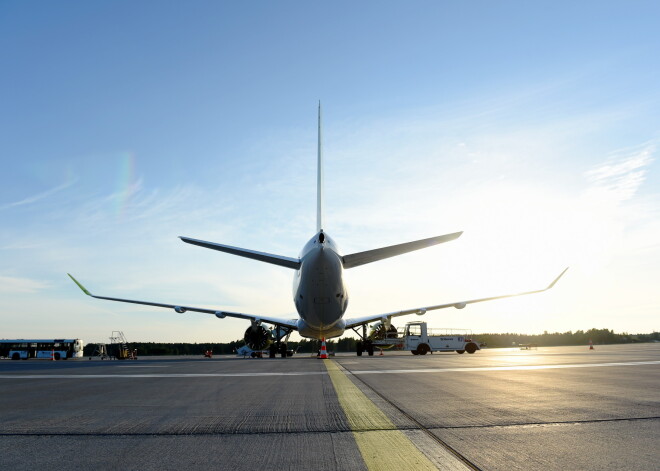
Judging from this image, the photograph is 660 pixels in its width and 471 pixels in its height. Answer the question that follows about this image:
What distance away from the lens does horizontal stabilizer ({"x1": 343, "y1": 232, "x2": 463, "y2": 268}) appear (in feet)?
65.0

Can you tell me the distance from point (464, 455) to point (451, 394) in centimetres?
429

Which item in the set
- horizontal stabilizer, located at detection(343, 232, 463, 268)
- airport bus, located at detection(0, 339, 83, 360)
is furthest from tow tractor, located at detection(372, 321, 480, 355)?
airport bus, located at detection(0, 339, 83, 360)

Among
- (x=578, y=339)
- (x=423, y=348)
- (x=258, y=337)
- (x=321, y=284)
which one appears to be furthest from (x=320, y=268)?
(x=578, y=339)

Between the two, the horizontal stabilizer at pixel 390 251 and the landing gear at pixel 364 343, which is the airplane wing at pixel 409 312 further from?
the horizontal stabilizer at pixel 390 251

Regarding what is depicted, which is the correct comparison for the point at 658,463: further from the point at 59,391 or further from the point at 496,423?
the point at 59,391

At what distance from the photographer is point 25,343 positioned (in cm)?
6444

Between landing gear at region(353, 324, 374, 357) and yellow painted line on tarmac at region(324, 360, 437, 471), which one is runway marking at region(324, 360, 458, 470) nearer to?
yellow painted line on tarmac at region(324, 360, 437, 471)

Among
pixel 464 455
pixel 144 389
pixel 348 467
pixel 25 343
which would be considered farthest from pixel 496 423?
pixel 25 343

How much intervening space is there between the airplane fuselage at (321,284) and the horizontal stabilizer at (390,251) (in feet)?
2.30

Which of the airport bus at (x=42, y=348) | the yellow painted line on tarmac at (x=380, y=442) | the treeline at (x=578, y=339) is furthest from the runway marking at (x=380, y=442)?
the treeline at (x=578, y=339)

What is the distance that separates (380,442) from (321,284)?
19.5 m

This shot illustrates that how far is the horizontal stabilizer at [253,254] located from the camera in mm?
20188

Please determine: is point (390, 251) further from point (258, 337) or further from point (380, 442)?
point (258, 337)

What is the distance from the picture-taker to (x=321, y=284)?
2373cm
